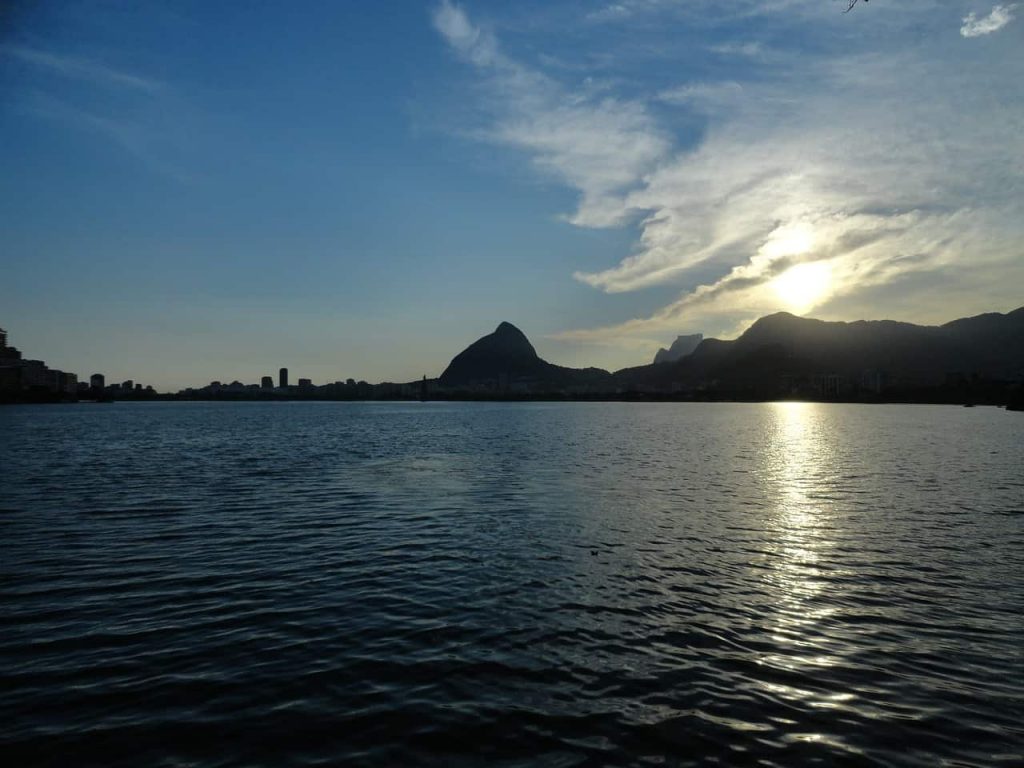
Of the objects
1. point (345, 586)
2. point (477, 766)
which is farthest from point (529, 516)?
point (477, 766)

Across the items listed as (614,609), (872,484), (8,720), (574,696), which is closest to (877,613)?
(614,609)

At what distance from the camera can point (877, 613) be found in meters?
18.4

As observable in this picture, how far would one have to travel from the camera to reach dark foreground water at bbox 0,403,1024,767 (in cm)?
1115

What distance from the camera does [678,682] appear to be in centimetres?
1353

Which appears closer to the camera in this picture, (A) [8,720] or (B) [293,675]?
(A) [8,720]

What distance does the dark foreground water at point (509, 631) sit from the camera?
11148 mm

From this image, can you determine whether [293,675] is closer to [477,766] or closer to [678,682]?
[477,766]

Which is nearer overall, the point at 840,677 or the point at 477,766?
the point at 477,766

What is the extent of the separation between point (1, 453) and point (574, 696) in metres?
88.7

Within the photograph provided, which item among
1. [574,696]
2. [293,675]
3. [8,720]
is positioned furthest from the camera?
[293,675]

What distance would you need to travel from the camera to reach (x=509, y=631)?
16609 millimetres

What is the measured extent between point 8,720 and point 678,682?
14162mm

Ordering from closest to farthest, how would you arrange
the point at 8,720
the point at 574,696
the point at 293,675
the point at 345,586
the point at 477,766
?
the point at 477,766 < the point at 8,720 < the point at 574,696 < the point at 293,675 < the point at 345,586

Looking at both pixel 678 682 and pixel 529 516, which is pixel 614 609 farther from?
pixel 529 516
